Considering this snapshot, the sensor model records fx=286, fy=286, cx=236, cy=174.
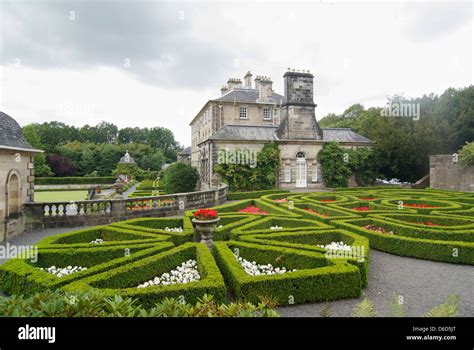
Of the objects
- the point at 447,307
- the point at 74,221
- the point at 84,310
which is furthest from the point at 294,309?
the point at 74,221

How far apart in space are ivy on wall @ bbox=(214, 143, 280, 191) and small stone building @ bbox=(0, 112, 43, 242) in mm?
13904

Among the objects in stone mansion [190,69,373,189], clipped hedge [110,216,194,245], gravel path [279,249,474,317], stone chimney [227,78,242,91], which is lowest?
gravel path [279,249,474,317]

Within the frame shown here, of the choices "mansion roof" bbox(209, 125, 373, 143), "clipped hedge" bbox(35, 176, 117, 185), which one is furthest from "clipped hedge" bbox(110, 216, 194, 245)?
"clipped hedge" bbox(35, 176, 117, 185)

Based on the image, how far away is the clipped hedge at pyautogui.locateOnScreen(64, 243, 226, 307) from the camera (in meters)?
4.92

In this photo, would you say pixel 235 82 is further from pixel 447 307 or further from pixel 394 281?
pixel 447 307

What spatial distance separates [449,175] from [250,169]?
55.0 ft

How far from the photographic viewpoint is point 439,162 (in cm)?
2459

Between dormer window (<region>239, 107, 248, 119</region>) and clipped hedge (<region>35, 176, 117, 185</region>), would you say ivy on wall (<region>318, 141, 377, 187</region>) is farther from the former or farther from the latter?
clipped hedge (<region>35, 176, 117, 185</region>)

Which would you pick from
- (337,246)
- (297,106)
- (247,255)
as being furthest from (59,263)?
(297,106)

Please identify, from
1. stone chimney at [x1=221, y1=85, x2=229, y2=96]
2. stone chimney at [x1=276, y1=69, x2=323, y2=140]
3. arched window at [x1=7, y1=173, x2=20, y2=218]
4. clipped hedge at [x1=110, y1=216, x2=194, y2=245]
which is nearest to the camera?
clipped hedge at [x1=110, y1=216, x2=194, y2=245]

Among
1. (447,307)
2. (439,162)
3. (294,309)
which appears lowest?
(294,309)

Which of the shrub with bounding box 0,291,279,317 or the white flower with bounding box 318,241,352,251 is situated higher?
the shrub with bounding box 0,291,279,317

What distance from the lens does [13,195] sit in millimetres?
10859
